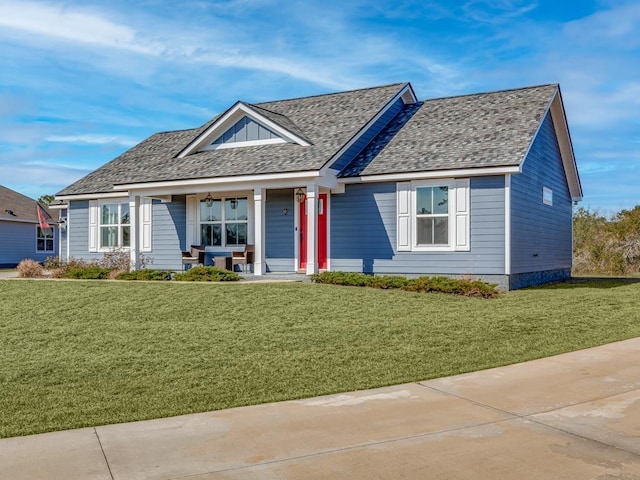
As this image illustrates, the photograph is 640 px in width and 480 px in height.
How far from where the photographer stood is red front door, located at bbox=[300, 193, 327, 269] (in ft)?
58.1

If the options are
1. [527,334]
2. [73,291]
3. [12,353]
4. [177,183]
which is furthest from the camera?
[177,183]

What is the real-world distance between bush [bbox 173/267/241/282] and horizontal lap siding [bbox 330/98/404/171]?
407 cm

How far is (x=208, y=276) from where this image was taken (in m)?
16.2

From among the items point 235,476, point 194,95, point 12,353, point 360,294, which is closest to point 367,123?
point 194,95

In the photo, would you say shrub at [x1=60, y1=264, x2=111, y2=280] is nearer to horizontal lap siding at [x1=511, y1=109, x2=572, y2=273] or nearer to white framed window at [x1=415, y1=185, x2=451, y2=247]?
white framed window at [x1=415, y1=185, x2=451, y2=247]

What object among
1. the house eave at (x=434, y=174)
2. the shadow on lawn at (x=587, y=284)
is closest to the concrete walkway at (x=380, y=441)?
the house eave at (x=434, y=174)

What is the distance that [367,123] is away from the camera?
1839 centimetres

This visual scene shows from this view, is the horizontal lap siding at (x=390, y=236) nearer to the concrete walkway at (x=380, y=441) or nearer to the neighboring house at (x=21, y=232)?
the concrete walkway at (x=380, y=441)

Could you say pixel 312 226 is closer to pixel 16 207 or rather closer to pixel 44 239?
pixel 16 207

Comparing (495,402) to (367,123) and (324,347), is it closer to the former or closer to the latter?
(324,347)

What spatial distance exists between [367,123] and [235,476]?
15.3m

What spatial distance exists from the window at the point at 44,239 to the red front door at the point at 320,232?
924 inches

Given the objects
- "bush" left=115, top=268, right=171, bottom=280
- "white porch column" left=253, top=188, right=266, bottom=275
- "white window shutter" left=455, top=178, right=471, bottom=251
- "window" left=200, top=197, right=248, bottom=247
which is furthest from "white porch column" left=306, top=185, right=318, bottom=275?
"bush" left=115, top=268, right=171, bottom=280

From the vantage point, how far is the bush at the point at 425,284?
45.5 ft
